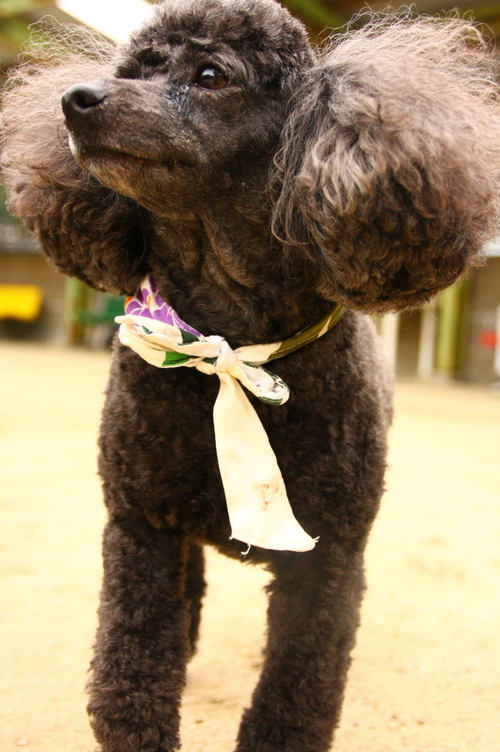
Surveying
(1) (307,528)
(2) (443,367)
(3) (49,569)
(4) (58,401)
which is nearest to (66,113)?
(1) (307,528)

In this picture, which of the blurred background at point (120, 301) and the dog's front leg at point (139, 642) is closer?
the dog's front leg at point (139, 642)

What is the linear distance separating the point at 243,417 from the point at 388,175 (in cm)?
53

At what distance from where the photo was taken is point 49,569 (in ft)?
9.19

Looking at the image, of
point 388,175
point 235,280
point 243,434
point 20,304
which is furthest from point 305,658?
point 20,304

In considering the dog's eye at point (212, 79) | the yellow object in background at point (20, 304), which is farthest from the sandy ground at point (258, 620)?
the yellow object in background at point (20, 304)

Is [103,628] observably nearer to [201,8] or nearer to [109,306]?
[201,8]

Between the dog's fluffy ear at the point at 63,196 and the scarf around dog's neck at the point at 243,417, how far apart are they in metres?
0.27

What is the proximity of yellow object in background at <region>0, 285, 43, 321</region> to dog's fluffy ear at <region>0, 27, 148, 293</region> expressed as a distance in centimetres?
1428

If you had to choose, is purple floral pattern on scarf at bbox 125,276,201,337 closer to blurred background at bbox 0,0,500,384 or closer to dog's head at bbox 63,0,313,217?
dog's head at bbox 63,0,313,217

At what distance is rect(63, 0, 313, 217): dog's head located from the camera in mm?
1382

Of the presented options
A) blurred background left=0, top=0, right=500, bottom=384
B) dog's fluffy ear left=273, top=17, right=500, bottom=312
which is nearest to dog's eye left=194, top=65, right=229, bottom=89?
dog's fluffy ear left=273, top=17, right=500, bottom=312

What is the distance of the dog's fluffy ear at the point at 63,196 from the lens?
1.73 meters

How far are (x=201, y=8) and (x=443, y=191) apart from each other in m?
0.61

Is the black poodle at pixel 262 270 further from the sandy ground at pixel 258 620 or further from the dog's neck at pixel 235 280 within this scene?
the sandy ground at pixel 258 620
